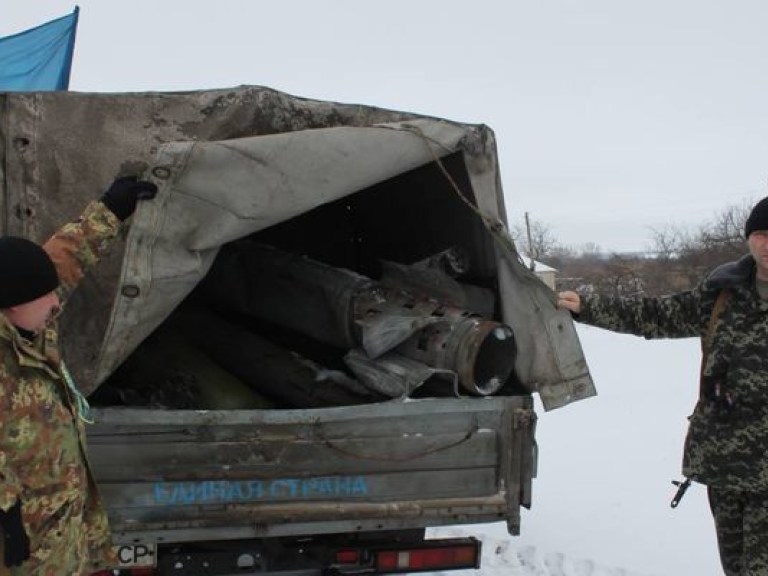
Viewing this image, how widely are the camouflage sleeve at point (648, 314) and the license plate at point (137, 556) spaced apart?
1783 mm

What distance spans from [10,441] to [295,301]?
1847 mm

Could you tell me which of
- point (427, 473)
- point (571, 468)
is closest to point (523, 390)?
point (427, 473)

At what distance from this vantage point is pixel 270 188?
2805 millimetres

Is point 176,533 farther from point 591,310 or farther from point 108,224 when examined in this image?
point 591,310

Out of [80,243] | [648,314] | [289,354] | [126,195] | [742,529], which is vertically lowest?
[742,529]

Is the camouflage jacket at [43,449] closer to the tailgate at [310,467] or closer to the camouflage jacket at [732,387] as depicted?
the tailgate at [310,467]

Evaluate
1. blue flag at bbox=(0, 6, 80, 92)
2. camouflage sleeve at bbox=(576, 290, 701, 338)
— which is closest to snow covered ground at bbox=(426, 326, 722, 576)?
camouflage sleeve at bbox=(576, 290, 701, 338)

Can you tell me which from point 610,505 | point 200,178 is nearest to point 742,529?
point 200,178

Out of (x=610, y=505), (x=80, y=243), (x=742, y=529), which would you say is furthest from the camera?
(x=610, y=505)

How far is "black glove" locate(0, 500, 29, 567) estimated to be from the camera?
194cm

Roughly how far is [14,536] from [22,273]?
621 mm

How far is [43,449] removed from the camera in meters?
2.08

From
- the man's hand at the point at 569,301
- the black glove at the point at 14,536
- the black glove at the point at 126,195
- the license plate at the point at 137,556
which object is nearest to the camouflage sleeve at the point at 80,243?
the black glove at the point at 126,195

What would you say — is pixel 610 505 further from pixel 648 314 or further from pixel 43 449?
pixel 43 449
